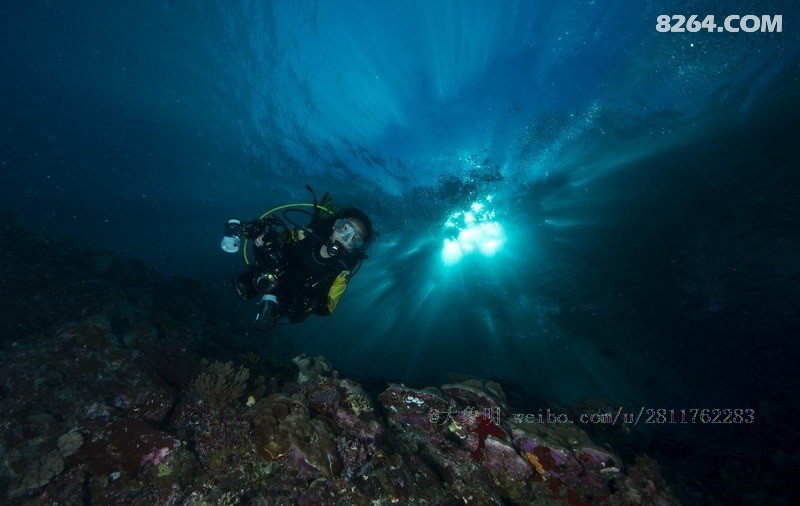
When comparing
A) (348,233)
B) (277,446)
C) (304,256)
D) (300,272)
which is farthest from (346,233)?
(277,446)

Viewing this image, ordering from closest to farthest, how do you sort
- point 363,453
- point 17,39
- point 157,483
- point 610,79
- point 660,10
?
point 157,483 < point 363,453 < point 660,10 < point 610,79 < point 17,39

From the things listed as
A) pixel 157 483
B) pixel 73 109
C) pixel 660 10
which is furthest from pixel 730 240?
pixel 73 109

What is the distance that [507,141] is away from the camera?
15.4m

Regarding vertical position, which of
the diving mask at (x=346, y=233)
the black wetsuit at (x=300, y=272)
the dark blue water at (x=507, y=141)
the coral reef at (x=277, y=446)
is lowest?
the coral reef at (x=277, y=446)

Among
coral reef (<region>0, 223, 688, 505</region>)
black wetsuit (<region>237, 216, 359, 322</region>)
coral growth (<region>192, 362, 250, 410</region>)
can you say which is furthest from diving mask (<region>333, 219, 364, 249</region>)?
coral growth (<region>192, 362, 250, 410</region>)

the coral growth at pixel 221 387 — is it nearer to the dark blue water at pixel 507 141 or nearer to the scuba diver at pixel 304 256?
the scuba diver at pixel 304 256

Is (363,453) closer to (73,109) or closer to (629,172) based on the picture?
(629,172)

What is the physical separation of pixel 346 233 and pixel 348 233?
0.12ft

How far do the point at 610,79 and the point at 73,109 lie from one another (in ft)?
117

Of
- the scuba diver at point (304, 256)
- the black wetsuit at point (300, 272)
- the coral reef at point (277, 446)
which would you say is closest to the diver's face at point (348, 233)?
the scuba diver at point (304, 256)

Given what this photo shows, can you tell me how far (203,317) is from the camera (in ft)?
44.8

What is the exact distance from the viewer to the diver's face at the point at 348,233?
20.9 ft

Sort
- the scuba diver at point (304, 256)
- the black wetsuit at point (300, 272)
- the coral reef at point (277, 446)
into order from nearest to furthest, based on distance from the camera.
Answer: the coral reef at point (277, 446)
the scuba diver at point (304, 256)
the black wetsuit at point (300, 272)

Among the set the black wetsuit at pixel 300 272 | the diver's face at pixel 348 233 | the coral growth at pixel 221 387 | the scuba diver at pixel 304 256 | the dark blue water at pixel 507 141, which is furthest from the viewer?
the dark blue water at pixel 507 141
